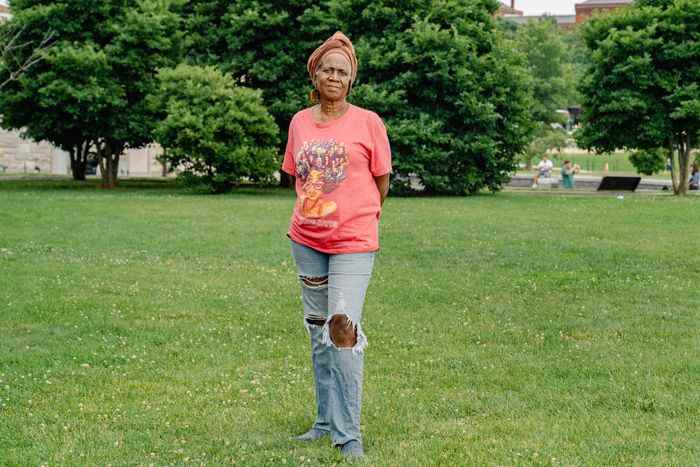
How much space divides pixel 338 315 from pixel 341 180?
754 millimetres

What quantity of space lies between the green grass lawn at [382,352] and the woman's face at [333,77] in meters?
2.08

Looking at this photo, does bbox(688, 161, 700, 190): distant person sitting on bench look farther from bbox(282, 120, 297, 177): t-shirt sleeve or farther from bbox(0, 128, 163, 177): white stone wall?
bbox(282, 120, 297, 177): t-shirt sleeve

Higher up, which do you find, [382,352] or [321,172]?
[321,172]

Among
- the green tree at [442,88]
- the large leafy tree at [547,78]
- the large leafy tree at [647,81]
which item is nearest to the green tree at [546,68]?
the large leafy tree at [547,78]

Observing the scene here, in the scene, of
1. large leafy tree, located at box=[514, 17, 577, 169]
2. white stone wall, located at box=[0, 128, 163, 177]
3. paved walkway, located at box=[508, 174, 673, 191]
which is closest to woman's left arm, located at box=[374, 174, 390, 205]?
paved walkway, located at box=[508, 174, 673, 191]

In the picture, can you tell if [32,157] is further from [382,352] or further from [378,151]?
[378,151]

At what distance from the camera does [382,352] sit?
26.8 feet

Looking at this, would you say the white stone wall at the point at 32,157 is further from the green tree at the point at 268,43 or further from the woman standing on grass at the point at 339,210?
the woman standing on grass at the point at 339,210

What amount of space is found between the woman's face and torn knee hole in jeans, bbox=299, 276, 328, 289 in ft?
3.37

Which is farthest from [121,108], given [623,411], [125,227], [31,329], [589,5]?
[589,5]

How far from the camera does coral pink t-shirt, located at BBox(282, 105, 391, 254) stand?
5.05 m

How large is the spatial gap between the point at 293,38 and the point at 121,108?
687cm

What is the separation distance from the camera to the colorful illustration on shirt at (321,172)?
5.04 m

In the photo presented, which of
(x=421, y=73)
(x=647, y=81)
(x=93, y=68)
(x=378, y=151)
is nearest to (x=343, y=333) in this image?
(x=378, y=151)
